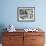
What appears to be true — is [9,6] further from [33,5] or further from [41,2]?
[41,2]

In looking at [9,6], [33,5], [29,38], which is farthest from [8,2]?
[29,38]

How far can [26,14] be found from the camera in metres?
4.42

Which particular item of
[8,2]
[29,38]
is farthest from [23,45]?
[8,2]

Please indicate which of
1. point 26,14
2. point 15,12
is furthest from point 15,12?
point 26,14

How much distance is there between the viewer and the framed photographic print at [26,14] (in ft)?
14.4

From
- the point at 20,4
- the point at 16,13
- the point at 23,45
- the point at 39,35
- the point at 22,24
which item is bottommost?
the point at 23,45

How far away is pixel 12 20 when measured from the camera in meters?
4.43

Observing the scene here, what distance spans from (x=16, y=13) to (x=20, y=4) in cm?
32

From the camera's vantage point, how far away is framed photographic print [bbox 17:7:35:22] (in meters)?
4.39

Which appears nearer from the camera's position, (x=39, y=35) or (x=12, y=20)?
(x=39, y=35)

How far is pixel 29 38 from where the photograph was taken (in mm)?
3939

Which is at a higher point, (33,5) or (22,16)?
(33,5)

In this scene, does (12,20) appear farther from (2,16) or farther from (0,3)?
(0,3)

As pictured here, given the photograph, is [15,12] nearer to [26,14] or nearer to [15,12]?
[15,12]
